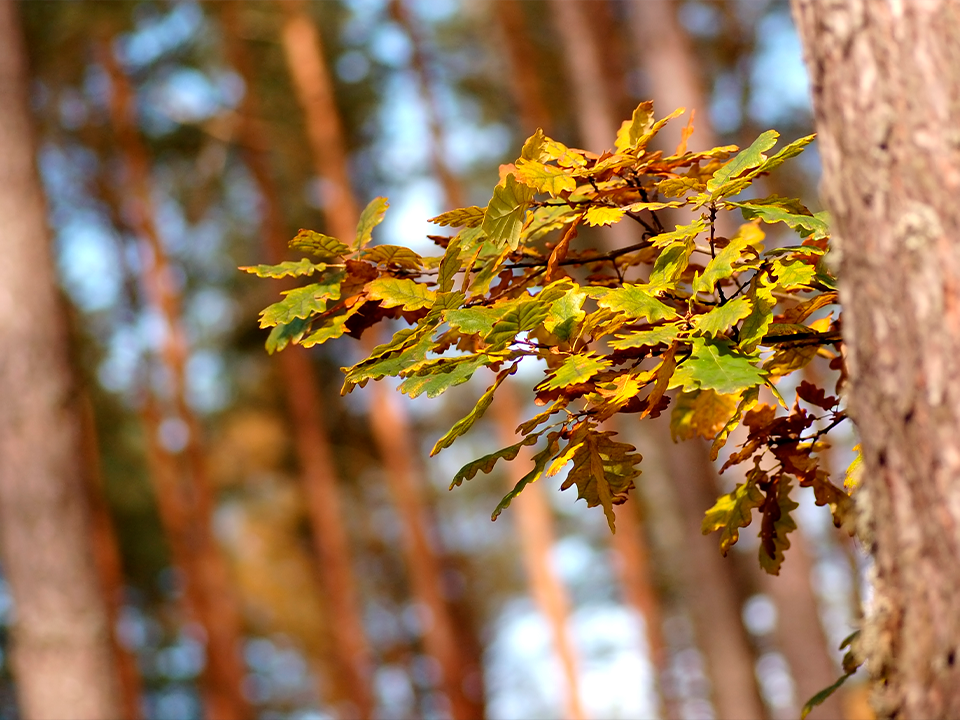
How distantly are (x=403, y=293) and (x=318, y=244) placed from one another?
0.58ft

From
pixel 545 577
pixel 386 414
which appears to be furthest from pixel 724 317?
pixel 386 414

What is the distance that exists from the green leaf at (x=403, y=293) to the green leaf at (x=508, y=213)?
0.15 meters

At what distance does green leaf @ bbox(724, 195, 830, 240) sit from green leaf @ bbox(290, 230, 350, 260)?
25.6 inches

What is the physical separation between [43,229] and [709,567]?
4.75 meters

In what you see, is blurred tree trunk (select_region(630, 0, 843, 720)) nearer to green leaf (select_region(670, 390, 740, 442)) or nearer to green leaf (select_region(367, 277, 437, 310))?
green leaf (select_region(670, 390, 740, 442))

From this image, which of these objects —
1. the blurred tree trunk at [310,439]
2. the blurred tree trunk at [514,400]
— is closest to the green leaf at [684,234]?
the blurred tree trunk at [514,400]

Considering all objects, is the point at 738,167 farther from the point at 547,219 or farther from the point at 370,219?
the point at 370,219

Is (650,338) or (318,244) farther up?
(318,244)

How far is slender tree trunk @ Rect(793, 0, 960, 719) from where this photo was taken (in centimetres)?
106

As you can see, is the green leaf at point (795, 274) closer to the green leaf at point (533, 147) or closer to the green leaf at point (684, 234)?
the green leaf at point (684, 234)

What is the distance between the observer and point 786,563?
510cm

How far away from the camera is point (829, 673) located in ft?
16.6

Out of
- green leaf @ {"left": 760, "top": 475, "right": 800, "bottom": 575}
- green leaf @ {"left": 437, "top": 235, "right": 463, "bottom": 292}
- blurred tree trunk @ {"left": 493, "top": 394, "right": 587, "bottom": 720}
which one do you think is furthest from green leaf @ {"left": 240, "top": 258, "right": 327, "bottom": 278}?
blurred tree trunk @ {"left": 493, "top": 394, "right": 587, "bottom": 720}

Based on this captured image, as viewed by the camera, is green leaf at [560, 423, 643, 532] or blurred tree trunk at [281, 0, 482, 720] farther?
blurred tree trunk at [281, 0, 482, 720]
